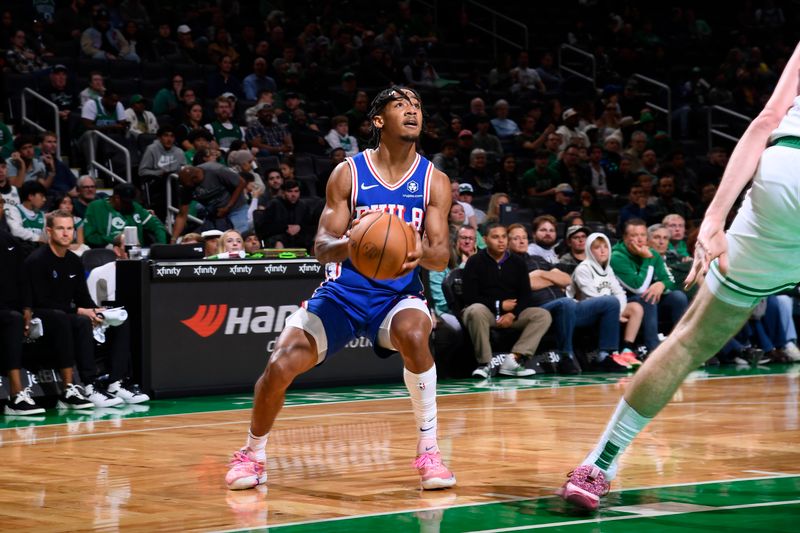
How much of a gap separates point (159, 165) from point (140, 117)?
1.30 m

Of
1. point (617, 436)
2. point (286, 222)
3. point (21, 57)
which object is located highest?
point (21, 57)

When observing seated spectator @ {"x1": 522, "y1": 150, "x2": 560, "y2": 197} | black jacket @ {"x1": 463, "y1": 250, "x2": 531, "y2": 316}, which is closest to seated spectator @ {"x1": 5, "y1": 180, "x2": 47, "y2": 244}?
black jacket @ {"x1": 463, "y1": 250, "x2": 531, "y2": 316}

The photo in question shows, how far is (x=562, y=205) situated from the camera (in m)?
15.7

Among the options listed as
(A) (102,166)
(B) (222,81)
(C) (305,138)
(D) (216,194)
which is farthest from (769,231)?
(B) (222,81)

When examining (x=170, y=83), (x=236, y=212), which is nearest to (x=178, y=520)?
(x=236, y=212)

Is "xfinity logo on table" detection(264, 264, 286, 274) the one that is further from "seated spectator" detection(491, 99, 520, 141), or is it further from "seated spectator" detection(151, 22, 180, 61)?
"seated spectator" detection(491, 99, 520, 141)

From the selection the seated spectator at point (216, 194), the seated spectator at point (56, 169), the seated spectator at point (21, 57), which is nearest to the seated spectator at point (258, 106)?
the seated spectator at point (216, 194)

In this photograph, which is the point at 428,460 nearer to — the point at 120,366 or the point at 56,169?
the point at 120,366

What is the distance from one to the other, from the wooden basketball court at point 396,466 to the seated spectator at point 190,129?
534 centimetres

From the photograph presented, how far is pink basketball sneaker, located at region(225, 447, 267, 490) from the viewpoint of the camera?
5262 mm

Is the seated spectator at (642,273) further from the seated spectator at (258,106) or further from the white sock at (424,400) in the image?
the white sock at (424,400)

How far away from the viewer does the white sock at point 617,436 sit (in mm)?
4504

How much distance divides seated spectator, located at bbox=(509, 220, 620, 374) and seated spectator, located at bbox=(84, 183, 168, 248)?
12.5 ft

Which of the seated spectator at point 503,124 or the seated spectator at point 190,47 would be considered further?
the seated spectator at point 503,124
